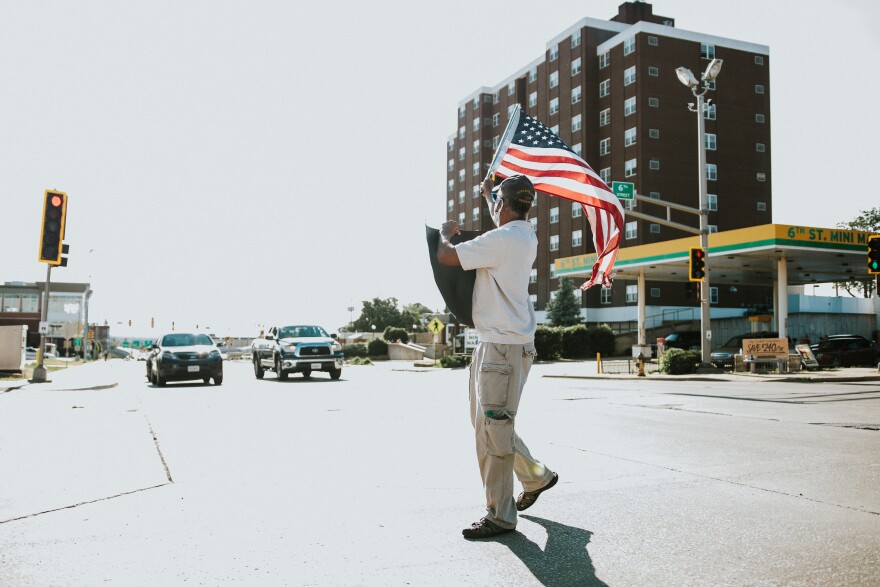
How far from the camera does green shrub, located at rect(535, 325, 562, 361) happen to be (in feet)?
161

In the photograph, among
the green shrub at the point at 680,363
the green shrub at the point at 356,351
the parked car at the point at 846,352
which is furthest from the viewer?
the green shrub at the point at 356,351

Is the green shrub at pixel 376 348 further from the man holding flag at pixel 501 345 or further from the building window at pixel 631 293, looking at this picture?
the man holding flag at pixel 501 345


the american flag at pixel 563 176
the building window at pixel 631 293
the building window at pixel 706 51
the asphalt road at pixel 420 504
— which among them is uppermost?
the building window at pixel 706 51

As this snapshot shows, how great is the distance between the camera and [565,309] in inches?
2320

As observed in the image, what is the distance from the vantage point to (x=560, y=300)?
59094mm

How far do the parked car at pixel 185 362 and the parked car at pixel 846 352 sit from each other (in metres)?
24.5

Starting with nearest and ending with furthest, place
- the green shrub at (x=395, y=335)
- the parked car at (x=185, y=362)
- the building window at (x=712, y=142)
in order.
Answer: the parked car at (x=185, y=362)
the building window at (x=712, y=142)
the green shrub at (x=395, y=335)

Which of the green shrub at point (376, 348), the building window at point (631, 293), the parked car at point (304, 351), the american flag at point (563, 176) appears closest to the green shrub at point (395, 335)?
the green shrub at point (376, 348)

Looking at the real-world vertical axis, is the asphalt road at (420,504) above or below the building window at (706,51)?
below

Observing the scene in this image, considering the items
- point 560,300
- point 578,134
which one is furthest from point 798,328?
point 578,134

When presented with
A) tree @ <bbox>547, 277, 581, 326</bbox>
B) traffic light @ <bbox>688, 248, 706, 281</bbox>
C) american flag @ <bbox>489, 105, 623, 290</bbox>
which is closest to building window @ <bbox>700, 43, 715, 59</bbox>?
tree @ <bbox>547, 277, 581, 326</bbox>

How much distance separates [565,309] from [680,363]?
31990 millimetres

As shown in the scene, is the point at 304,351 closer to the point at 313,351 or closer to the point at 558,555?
the point at 313,351

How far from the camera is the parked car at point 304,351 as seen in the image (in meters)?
23.7
